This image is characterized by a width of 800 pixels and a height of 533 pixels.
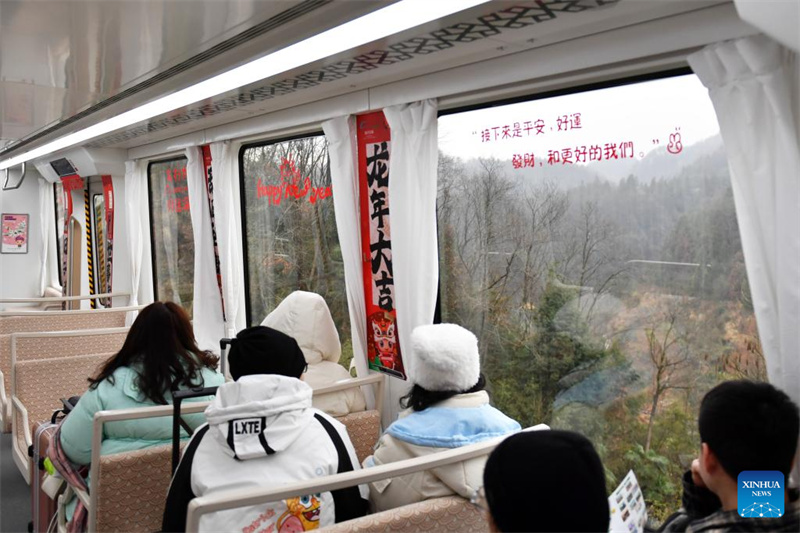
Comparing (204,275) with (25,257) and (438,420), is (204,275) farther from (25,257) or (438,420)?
(25,257)

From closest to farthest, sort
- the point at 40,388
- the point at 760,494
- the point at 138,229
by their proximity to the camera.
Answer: the point at 760,494 < the point at 40,388 < the point at 138,229

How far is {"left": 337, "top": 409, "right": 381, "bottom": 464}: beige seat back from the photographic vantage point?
3.18 meters

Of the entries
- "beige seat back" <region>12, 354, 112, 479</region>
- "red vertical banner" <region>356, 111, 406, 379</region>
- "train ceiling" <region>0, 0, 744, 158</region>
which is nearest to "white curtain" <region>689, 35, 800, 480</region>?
"train ceiling" <region>0, 0, 744, 158</region>

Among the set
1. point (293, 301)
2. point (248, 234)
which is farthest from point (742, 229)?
point (248, 234)

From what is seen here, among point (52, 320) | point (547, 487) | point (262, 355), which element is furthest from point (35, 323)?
point (547, 487)

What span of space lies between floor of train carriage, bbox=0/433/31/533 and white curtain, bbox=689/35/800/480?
13.3ft

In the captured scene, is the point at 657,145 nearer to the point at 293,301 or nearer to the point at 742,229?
the point at 742,229

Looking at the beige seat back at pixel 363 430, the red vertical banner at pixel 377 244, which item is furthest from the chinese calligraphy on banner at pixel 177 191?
the beige seat back at pixel 363 430

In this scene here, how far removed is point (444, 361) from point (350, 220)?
1646mm

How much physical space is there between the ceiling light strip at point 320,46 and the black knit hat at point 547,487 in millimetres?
1365

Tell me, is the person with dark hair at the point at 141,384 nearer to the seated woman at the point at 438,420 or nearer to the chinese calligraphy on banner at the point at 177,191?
the seated woman at the point at 438,420

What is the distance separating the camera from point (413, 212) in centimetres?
325

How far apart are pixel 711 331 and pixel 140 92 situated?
2.96 meters

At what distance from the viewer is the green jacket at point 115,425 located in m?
2.62
